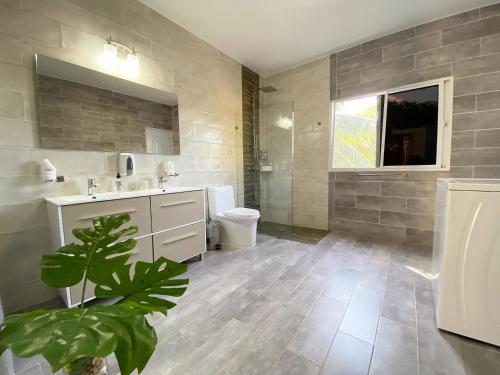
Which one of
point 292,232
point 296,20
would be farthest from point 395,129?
point 292,232

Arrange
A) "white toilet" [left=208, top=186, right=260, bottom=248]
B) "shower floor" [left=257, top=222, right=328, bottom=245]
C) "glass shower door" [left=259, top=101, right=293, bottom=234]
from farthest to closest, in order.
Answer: "glass shower door" [left=259, top=101, right=293, bottom=234]
"shower floor" [left=257, top=222, right=328, bottom=245]
"white toilet" [left=208, top=186, right=260, bottom=248]

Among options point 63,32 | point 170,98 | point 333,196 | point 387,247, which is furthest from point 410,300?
point 63,32

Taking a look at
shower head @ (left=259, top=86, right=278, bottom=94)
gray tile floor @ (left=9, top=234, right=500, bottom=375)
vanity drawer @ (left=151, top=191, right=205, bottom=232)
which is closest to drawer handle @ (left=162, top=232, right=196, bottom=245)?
vanity drawer @ (left=151, top=191, right=205, bottom=232)

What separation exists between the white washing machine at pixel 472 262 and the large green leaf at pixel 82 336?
1597 mm

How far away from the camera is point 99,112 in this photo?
1898mm

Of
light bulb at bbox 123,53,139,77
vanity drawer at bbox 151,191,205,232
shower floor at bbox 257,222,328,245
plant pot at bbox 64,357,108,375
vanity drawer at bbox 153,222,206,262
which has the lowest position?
shower floor at bbox 257,222,328,245

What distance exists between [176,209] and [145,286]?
1.51 metres

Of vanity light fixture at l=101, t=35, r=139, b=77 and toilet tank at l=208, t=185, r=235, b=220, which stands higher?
vanity light fixture at l=101, t=35, r=139, b=77

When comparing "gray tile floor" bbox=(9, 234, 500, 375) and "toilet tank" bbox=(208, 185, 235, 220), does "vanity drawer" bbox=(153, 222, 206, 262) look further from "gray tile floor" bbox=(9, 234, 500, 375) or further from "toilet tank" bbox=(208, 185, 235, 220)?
"toilet tank" bbox=(208, 185, 235, 220)

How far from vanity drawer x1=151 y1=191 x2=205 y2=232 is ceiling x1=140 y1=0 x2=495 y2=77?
6.33 ft

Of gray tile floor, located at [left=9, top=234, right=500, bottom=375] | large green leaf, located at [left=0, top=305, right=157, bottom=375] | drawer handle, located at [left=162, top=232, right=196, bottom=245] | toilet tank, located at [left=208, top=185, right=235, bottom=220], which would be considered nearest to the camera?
large green leaf, located at [left=0, top=305, right=157, bottom=375]

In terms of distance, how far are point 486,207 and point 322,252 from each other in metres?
1.55

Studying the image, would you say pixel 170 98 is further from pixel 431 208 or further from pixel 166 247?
pixel 431 208

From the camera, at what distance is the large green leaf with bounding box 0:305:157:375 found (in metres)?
0.37
